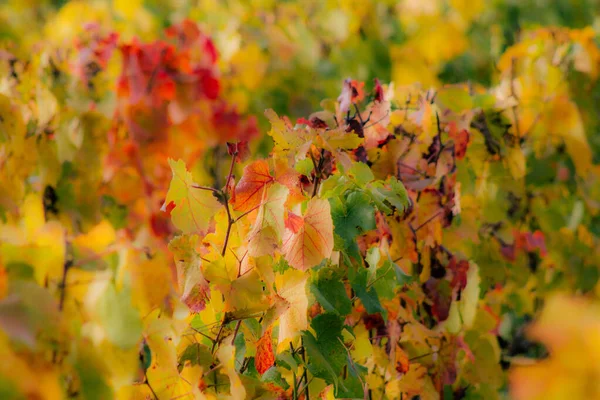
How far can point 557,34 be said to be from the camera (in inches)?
114

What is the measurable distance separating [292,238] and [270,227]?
0.03 m

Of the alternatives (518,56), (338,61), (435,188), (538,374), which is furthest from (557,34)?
(538,374)

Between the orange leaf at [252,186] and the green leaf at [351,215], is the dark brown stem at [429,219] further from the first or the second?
the orange leaf at [252,186]

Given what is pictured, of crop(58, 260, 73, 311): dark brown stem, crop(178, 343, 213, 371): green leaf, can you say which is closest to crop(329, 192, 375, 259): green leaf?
crop(178, 343, 213, 371): green leaf

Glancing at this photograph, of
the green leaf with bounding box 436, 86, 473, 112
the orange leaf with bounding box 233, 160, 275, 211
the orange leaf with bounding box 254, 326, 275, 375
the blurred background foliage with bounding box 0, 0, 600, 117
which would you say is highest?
the blurred background foliage with bounding box 0, 0, 600, 117

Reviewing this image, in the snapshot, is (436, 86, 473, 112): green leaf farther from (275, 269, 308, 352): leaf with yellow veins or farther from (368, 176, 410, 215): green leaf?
(275, 269, 308, 352): leaf with yellow veins

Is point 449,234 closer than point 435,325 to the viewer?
No

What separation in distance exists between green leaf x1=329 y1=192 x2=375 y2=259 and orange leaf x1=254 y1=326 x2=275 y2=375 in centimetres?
17

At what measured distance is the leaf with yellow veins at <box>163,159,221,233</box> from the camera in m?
0.95

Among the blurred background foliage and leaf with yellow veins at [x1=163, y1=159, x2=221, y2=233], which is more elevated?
the blurred background foliage

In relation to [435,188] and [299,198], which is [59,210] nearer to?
[435,188]

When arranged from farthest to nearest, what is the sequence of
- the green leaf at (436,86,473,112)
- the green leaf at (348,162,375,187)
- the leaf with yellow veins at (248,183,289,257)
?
the green leaf at (436,86,473,112)
the green leaf at (348,162,375,187)
the leaf with yellow veins at (248,183,289,257)

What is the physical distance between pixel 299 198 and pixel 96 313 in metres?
0.32

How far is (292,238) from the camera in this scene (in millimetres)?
940
